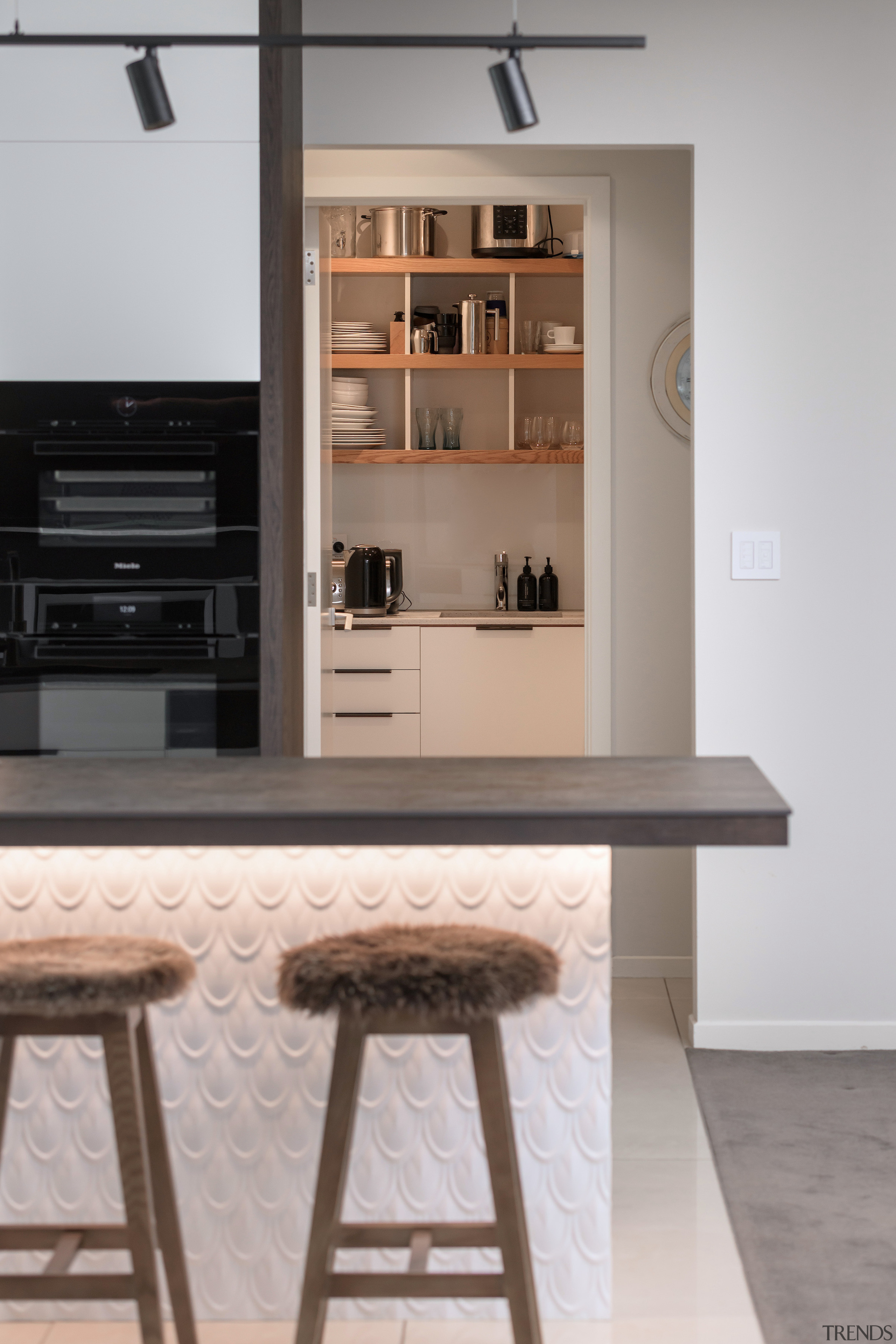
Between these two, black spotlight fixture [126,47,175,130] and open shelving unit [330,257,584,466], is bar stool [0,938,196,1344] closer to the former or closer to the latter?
black spotlight fixture [126,47,175,130]

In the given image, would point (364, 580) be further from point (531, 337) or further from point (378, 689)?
point (531, 337)

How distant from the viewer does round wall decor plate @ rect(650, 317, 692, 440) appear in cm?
382

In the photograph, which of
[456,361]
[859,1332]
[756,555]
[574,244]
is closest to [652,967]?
[756,555]

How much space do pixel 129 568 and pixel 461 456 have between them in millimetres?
2920

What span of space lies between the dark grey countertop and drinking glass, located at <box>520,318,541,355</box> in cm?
409

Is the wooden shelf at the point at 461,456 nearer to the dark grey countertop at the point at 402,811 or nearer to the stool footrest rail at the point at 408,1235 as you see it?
the dark grey countertop at the point at 402,811

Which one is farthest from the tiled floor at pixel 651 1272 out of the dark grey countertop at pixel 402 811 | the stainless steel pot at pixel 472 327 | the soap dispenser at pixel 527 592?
the stainless steel pot at pixel 472 327

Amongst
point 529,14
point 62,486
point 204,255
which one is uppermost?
point 529,14

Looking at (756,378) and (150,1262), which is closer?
(150,1262)

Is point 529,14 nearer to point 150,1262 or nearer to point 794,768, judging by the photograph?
point 794,768

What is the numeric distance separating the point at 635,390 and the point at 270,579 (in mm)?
1529

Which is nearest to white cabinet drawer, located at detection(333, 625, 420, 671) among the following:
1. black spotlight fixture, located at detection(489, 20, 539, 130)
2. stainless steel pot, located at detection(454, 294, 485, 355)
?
stainless steel pot, located at detection(454, 294, 485, 355)

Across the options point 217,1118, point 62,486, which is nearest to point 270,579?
point 62,486

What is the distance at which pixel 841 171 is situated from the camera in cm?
329
